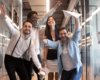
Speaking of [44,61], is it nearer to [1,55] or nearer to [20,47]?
[20,47]

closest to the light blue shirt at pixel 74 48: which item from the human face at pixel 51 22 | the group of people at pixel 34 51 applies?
the group of people at pixel 34 51

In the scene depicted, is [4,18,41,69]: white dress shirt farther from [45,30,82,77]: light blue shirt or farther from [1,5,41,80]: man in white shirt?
[45,30,82,77]: light blue shirt

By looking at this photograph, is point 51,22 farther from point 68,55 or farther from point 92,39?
point 92,39

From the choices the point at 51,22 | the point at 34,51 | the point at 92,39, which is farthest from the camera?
the point at 92,39

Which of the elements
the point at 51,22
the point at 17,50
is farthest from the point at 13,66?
the point at 51,22

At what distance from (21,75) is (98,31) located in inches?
66.3

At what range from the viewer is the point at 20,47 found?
234 centimetres

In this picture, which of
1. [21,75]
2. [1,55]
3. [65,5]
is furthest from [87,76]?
[65,5]

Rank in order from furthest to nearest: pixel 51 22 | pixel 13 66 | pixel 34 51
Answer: pixel 51 22 < pixel 34 51 < pixel 13 66

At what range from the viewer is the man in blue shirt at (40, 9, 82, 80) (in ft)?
7.63

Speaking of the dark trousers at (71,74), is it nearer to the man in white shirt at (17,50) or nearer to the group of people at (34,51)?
the group of people at (34,51)

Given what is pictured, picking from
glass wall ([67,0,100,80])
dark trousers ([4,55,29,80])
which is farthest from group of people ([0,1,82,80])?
glass wall ([67,0,100,80])

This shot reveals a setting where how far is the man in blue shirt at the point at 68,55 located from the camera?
232cm

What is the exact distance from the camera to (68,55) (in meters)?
2.41
